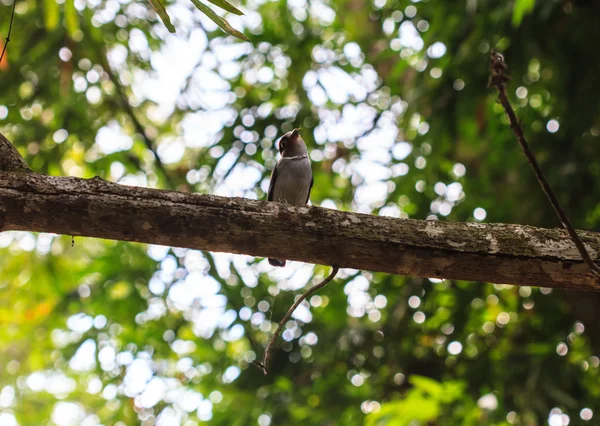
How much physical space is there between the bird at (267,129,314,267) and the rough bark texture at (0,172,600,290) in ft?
7.42

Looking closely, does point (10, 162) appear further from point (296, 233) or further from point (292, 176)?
point (292, 176)

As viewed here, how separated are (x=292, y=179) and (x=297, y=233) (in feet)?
7.77

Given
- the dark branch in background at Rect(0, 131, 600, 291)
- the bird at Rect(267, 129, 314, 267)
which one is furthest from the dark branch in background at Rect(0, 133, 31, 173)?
the bird at Rect(267, 129, 314, 267)

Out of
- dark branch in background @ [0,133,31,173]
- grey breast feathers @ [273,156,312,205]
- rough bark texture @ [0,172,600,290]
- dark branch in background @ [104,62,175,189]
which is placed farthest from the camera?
dark branch in background @ [104,62,175,189]

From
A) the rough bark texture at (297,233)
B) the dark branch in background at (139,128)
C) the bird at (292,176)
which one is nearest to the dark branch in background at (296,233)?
the rough bark texture at (297,233)

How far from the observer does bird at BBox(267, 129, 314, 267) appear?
471 centimetres

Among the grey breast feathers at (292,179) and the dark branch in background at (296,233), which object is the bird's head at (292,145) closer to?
the grey breast feathers at (292,179)

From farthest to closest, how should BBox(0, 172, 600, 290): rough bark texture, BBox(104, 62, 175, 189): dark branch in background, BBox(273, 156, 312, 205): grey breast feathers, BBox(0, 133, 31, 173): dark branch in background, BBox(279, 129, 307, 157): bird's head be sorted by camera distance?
1. BBox(104, 62, 175, 189): dark branch in background
2. BBox(279, 129, 307, 157): bird's head
3. BBox(273, 156, 312, 205): grey breast feathers
4. BBox(0, 133, 31, 173): dark branch in background
5. BBox(0, 172, 600, 290): rough bark texture

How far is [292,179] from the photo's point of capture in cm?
471

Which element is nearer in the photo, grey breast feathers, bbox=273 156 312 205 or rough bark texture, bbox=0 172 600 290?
rough bark texture, bbox=0 172 600 290

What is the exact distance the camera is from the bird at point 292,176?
4.71 metres

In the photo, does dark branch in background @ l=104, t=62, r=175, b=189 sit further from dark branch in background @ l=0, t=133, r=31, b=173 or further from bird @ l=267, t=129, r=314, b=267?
dark branch in background @ l=0, t=133, r=31, b=173

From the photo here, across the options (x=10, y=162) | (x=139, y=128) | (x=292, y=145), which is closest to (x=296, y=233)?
(x=10, y=162)

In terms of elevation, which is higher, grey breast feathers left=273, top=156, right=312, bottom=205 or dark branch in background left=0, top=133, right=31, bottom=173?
dark branch in background left=0, top=133, right=31, bottom=173
